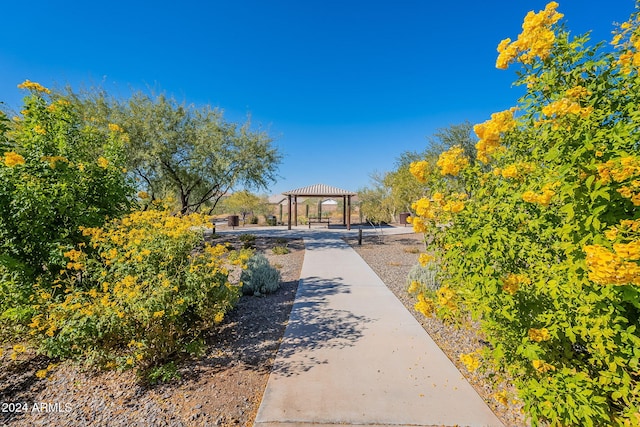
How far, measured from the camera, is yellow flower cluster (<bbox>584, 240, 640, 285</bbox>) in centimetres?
119

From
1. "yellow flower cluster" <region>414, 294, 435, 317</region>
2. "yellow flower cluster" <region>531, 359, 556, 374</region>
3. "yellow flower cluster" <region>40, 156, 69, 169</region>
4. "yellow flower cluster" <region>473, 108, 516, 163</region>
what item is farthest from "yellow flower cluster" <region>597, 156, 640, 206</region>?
"yellow flower cluster" <region>40, 156, 69, 169</region>

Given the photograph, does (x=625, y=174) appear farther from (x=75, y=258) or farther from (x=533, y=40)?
(x=75, y=258)

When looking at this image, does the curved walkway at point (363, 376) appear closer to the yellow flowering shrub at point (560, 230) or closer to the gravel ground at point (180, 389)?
the gravel ground at point (180, 389)

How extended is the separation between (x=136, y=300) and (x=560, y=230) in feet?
11.7

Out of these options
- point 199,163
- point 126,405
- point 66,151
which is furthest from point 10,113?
point 126,405

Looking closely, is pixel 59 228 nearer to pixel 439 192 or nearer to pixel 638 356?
pixel 439 192

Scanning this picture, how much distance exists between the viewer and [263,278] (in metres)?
5.92

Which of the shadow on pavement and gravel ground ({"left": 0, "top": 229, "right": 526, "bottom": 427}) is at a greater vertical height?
the shadow on pavement

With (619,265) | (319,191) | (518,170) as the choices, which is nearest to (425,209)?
(518,170)

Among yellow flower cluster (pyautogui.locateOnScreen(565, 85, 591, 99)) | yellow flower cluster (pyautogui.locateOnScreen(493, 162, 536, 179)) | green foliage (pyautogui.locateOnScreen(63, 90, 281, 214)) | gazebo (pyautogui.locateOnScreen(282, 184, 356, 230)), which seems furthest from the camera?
gazebo (pyautogui.locateOnScreen(282, 184, 356, 230))

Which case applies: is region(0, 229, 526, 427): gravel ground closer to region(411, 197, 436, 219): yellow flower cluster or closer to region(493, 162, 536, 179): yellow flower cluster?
region(411, 197, 436, 219): yellow flower cluster

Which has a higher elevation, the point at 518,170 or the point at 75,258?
the point at 518,170

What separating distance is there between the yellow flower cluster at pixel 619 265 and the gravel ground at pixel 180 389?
1539mm

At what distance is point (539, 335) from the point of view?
1775 mm
